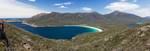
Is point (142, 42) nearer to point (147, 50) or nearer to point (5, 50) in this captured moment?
point (147, 50)

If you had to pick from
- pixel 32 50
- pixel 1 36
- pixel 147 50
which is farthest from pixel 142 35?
pixel 1 36

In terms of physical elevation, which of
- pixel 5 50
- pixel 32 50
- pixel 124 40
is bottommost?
pixel 124 40

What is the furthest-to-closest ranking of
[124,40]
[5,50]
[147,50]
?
[124,40], [147,50], [5,50]

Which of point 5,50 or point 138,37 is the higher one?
point 5,50

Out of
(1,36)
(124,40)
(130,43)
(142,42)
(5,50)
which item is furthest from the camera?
(124,40)

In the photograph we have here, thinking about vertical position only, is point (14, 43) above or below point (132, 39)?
above

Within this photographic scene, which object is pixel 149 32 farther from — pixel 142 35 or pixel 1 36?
pixel 1 36

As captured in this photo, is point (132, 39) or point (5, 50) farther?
point (132, 39)

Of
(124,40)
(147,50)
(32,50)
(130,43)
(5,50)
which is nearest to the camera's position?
(5,50)

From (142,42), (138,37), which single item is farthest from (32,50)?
(138,37)
